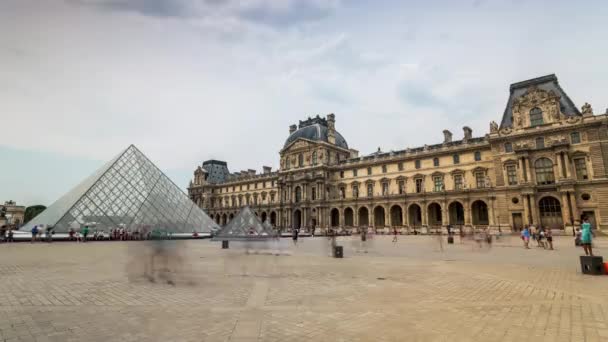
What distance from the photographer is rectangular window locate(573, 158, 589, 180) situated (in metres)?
33.4

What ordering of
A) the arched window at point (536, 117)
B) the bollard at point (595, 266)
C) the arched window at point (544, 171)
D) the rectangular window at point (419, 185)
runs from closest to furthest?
the bollard at point (595, 266) < the arched window at point (544, 171) < the arched window at point (536, 117) < the rectangular window at point (419, 185)

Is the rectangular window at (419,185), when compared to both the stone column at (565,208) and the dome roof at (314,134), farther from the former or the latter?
the dome roof at (314,134)

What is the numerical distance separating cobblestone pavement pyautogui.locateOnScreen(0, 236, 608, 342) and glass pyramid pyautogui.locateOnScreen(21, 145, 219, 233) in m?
22.0

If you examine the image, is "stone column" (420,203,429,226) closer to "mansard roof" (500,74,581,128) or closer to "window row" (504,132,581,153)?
"window row" (504,132,581,153)

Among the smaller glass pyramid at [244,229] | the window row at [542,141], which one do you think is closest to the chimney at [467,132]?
the window row at [542,141]

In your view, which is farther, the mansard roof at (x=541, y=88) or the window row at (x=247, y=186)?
the window row at (x=247, y=186)

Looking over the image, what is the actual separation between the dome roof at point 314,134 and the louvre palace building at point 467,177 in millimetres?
216

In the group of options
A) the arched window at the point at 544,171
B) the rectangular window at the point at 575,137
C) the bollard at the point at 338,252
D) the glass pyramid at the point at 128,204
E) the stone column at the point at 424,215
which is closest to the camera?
the bollard at the point at 338,252

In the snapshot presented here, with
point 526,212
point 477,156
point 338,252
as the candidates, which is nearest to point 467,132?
point 477,156

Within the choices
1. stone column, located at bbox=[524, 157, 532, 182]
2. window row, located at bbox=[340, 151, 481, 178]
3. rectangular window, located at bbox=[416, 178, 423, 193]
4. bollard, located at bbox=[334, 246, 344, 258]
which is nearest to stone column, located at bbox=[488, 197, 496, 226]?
stone column, located at bbox=[524, 157, 532, 182]

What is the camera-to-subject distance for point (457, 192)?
137 ft

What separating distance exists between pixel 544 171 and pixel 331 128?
110ft

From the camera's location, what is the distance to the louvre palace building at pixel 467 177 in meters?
33.3

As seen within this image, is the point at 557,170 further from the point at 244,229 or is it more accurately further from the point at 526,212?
the point at 244,229
